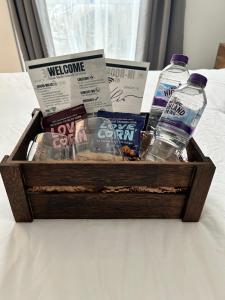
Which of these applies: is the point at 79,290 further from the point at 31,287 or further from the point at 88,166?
the point at 88,166

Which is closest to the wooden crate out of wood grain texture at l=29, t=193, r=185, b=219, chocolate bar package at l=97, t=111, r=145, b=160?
wood grain texture at l=29, t=193, r=185, b=219

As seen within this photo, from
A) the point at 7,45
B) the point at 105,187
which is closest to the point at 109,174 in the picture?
the point at 105,187

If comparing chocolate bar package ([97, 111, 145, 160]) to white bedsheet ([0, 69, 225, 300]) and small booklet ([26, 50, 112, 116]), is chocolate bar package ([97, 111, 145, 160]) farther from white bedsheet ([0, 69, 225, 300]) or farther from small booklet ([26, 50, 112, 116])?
white bedsheet ([0, 69, 225, 300])

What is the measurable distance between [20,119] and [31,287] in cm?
71

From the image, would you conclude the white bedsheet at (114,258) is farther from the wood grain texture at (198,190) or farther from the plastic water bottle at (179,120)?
the plastic water bottle at (179,120)

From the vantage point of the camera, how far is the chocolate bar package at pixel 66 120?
1.89 ft

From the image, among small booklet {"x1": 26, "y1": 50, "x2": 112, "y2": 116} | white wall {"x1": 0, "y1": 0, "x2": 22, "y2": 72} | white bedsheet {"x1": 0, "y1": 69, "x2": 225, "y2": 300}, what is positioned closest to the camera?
white bedsheet {"x1": 0, "y1": 69, "x2": 225, "y2": 300}

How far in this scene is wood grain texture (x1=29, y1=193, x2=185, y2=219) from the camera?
478mm

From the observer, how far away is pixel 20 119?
3.13 feet

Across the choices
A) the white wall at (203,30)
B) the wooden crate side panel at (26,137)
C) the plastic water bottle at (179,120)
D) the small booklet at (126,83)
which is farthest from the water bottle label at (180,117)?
the white wall at (203,30)

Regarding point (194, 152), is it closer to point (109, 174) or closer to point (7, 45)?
point (109, 174)

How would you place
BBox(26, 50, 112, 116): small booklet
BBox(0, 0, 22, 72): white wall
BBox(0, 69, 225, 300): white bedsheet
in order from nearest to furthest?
BBox(0, 69, 225, 300): white bedsheet → BBox(26, 50, 112, 116): small booklet → BBox(0, 0, 22, 72): white wall

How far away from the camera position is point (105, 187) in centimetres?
47

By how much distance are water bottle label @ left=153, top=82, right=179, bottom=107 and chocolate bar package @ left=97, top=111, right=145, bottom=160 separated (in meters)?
0.06
